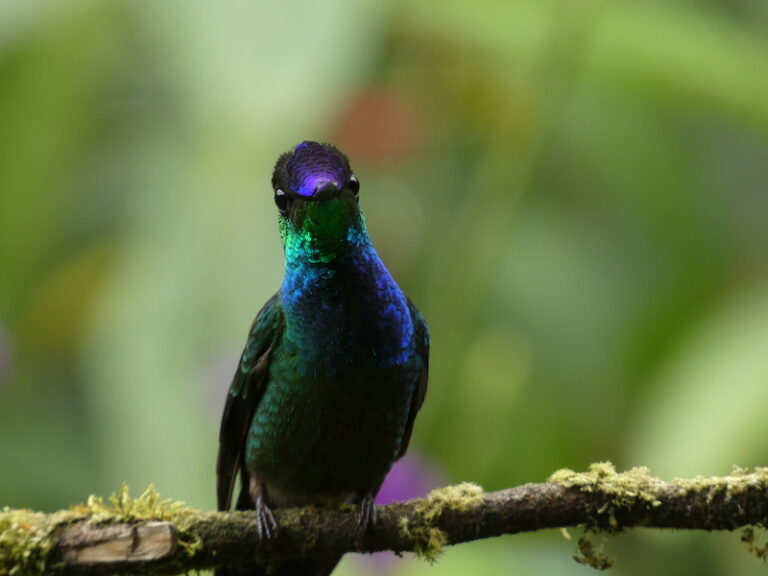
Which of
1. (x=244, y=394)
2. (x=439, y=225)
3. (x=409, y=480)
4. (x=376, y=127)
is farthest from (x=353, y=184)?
(x=439, y=225)

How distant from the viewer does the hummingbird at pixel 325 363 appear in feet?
9.44

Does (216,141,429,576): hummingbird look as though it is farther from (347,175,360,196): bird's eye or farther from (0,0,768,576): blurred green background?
(0,0,768,576): blurred green background

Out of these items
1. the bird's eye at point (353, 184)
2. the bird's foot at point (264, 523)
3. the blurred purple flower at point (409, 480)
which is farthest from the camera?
the blurred purple flower at point (409, 480)

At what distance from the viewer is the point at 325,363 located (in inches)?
119

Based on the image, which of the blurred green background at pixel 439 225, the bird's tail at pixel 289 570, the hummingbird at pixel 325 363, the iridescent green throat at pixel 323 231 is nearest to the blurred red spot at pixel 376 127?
the blurred green background at pixel 439 225

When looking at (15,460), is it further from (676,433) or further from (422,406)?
(676,433)

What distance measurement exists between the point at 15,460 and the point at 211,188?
4.78 feet

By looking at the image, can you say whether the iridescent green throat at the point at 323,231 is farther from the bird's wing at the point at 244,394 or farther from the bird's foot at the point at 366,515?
the bird's foot at the point at 366,515

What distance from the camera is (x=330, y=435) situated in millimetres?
3104

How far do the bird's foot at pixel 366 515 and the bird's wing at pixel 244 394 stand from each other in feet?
1.66

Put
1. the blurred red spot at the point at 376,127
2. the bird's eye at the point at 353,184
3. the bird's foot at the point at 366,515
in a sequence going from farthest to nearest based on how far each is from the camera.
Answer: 1. the blurred red spot at the point at 376,127
2. the bird's eye at the point at 353,184
3. the bird's foot at the point at 366,515

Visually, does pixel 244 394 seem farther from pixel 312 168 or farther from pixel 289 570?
pixel 312 168

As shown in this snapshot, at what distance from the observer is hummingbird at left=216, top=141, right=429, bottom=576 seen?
9.44 feet

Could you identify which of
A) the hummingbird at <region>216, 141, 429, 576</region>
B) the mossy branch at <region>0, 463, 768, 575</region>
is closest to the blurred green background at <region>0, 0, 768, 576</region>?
the hummingbird at <region>216, 141, 429, 576</region>
